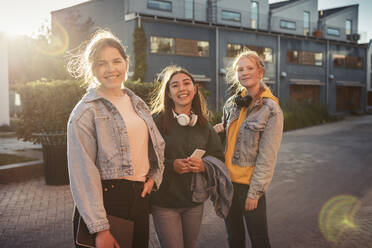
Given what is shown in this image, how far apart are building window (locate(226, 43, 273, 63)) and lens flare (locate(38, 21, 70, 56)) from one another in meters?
13.0

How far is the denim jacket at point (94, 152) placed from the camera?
2092mm

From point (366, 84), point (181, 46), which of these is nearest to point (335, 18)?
point (366, 84)

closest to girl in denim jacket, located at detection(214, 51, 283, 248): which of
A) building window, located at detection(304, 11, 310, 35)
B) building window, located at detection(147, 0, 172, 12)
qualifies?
building window, located at detection(147, 0, 172, 12)

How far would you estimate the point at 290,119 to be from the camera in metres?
20.2

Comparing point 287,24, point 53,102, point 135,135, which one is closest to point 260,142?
point 135,135

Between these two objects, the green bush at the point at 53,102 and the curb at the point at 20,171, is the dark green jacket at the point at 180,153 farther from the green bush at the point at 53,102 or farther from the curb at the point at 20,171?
the green bush at the point at 53,102

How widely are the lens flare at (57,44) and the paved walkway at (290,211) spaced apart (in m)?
15.5

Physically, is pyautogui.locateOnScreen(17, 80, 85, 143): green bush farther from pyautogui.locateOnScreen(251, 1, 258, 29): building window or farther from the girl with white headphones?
pyautogui.locateOnScreen(251, 1, 258, 29): building window

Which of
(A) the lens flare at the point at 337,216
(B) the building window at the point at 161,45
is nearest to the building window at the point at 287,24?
(B) the building window at the point at 161,45

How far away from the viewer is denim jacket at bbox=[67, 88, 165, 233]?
2092 mm

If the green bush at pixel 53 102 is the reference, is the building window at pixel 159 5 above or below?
above

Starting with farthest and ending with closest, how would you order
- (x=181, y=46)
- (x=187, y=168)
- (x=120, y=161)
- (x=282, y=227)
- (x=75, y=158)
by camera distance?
(x=181, y=46), (x=282, y=227), (x=187, y=168), (x=120, y=161), (x=75, y=158)

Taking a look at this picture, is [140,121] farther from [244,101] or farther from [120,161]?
[244,101]

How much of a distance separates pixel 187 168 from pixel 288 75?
33.1 m
